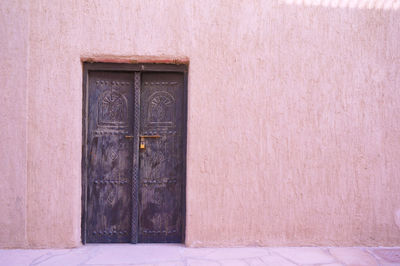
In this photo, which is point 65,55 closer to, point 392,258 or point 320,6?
point 320,6

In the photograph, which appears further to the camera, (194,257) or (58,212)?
(58,212)

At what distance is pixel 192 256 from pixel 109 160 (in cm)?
144

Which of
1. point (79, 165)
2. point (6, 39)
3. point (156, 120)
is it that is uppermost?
point (6, 39)

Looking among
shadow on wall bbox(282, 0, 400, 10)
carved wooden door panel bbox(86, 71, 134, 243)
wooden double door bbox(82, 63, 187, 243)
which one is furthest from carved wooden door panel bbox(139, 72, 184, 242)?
shadow on wall bbox(282, 0, 400, 10)

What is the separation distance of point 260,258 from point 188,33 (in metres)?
2.55

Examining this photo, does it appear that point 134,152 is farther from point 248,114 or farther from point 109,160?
point 248,114

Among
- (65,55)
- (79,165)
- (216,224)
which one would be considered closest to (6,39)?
(65,55)

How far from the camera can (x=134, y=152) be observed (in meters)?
3.50

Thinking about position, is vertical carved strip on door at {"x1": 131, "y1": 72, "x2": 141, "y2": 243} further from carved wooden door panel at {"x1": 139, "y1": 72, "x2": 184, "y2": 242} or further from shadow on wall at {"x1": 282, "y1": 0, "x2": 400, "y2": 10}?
shadow on wall at {"x1": 282, "y1": 0, "x2": 400, "y2": 10}

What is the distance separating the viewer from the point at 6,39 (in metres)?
3.30

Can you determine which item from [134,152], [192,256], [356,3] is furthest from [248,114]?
[356,3]

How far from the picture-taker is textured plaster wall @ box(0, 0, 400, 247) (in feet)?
10.9

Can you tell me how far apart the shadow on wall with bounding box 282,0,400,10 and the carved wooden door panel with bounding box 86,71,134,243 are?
7.33 ft

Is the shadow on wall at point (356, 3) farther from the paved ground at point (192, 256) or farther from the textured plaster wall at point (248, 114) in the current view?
the paved ground at point (192, 256)
